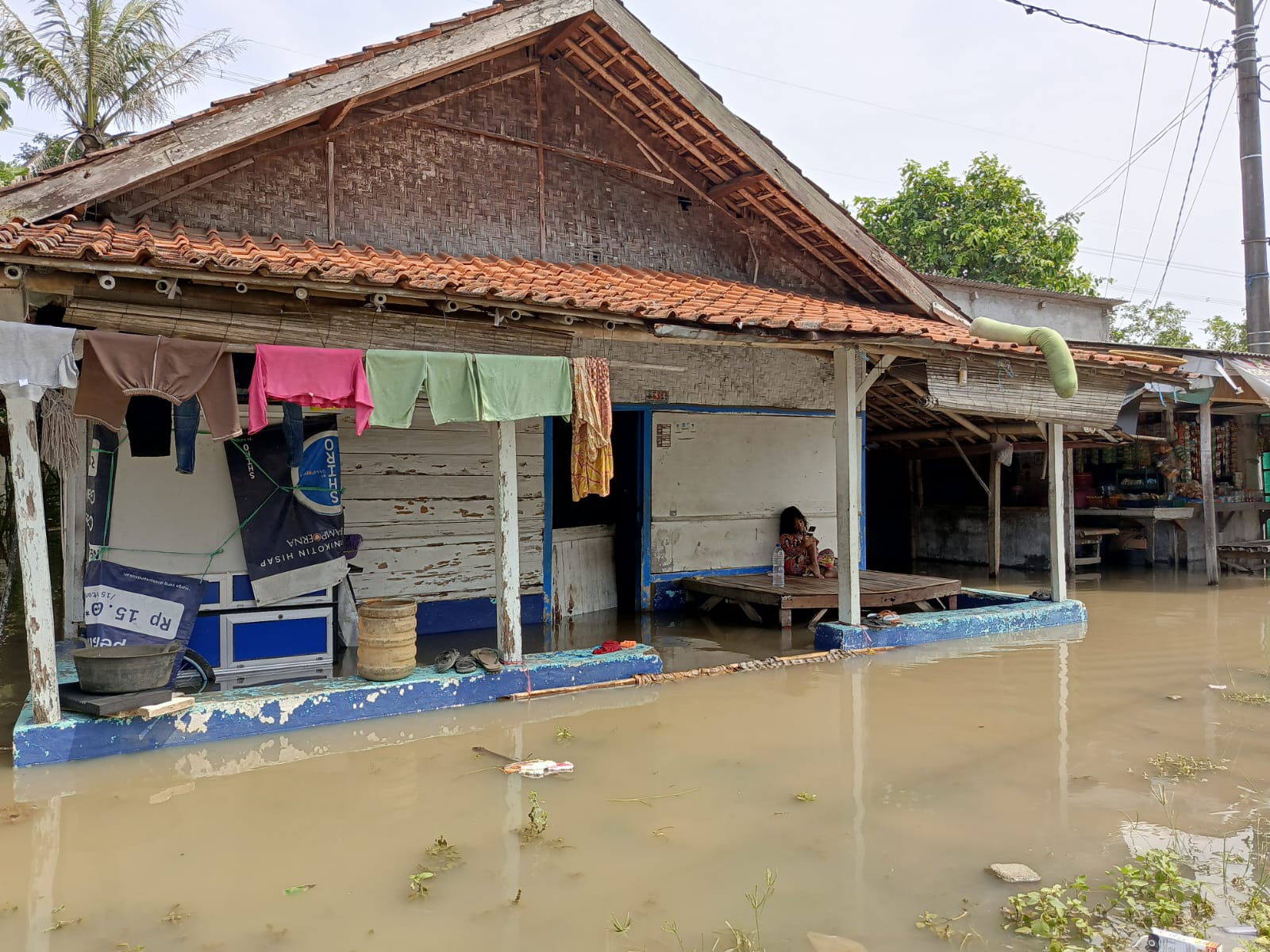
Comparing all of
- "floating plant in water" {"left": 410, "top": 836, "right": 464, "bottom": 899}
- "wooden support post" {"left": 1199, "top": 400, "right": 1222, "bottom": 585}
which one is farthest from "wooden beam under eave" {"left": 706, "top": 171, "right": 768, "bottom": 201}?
"wooden support post" {"left": 1199, "top": 400, "right": 1222, "bottom": 585}

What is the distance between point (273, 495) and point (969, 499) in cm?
1257

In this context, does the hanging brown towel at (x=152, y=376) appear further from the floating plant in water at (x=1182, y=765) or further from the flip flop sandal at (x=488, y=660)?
the floating plant in water at (x=1182, y=765)

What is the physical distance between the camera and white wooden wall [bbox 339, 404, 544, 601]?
28.3 feet

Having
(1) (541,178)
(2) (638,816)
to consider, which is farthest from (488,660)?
(1) (541,178)

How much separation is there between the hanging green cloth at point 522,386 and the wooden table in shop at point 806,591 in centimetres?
386

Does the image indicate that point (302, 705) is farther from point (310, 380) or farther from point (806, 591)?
point (806, 591)

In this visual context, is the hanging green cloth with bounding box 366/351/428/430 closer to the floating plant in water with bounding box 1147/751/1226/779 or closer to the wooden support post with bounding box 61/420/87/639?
the wooden support post with bounding box 61/420/87/639

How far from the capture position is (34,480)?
5.46m

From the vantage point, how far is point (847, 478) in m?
8.56

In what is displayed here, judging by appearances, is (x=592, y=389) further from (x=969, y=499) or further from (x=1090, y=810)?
(x=969, y=499)

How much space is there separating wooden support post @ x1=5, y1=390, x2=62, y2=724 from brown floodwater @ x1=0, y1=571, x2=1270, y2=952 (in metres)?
0.50

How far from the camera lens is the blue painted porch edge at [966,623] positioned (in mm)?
8641

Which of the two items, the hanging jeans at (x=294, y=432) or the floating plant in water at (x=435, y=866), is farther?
the hanging jeans at (x=294, y=432)

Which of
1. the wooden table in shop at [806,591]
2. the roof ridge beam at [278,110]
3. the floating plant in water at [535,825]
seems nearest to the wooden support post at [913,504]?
the wooden table in shop at [806,591]
